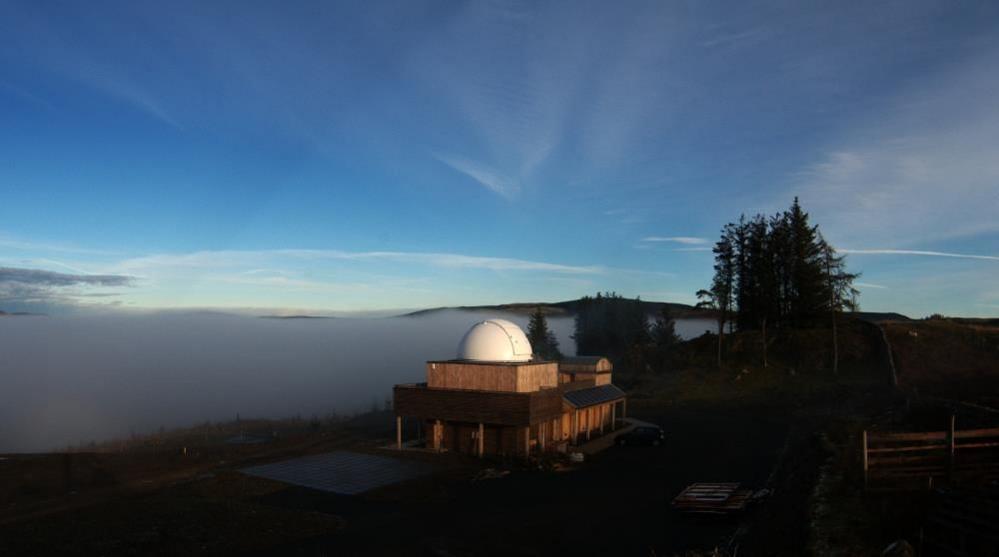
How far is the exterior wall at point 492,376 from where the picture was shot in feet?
105

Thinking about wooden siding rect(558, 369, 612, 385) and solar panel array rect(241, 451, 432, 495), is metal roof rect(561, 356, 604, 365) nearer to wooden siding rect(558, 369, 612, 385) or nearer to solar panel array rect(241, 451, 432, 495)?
wooden siding rect(558, 369, 612, 385)

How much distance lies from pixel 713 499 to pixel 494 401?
13.6m

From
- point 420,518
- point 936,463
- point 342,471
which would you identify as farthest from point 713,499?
point 342,471

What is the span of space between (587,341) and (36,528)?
8900 centimetres

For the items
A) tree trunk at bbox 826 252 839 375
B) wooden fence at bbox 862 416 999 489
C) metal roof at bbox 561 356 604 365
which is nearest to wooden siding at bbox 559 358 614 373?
metal roof at bbox 561 356 604 365

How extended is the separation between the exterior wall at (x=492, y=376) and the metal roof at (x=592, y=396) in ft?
7.14

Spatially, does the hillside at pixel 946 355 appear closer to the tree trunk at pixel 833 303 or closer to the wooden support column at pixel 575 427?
the tree trunk at pixel 833 303

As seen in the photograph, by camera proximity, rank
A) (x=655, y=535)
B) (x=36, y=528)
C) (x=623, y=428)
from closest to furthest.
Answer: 1. (x=655, y=535)
2. (x=36, y=528)
3. (x=623, y=428)

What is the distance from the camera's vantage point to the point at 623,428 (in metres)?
43.3

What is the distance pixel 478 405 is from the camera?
3225cm

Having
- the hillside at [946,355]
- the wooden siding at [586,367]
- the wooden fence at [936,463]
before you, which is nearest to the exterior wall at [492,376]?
the wooden siding at [586,367]

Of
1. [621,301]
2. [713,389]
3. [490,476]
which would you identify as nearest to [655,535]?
[490,476]

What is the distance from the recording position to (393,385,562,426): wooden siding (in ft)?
102

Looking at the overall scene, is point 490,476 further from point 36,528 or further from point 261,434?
point 261,434
